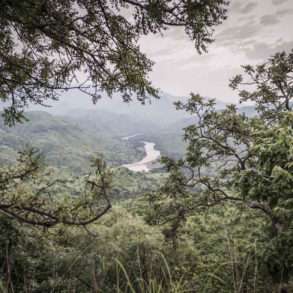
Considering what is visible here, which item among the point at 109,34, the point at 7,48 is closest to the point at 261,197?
the point at 109,34

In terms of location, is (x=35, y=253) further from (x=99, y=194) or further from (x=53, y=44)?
(x=53, y=44)

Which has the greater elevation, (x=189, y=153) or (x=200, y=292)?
(x=189, y=153)

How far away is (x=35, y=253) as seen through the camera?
4.99 meters

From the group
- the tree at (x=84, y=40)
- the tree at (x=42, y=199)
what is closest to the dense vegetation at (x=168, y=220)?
the tree at (x=42, y=199)

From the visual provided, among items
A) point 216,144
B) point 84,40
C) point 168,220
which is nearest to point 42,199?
point 84,40

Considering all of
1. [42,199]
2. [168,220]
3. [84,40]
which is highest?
[84,40]

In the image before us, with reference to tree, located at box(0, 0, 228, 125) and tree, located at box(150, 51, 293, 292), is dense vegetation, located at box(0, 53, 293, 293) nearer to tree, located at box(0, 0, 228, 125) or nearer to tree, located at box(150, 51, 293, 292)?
tree, located at box(150, 51, 293, 292)

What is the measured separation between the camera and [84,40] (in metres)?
4.45

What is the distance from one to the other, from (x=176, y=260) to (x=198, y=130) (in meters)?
3.93

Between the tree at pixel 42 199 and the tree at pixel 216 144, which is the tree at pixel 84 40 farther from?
the tree at pixel 216 144

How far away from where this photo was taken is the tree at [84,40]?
3.63 meters

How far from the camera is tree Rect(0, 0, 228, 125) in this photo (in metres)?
3.63

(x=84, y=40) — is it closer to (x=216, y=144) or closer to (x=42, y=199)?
(x=42, y=199)

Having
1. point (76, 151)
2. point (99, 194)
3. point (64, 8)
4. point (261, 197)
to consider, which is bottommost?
point (76, 151)
